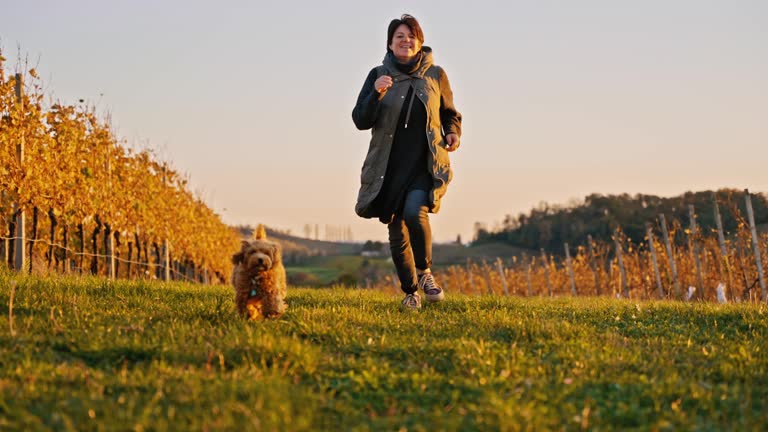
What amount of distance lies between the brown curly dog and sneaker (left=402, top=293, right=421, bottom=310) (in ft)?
4.54

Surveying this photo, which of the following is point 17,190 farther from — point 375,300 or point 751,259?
point 751,259

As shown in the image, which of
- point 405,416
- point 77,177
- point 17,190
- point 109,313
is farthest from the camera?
point 77,177

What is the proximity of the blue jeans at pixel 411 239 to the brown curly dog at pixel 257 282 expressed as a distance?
4.51 ft

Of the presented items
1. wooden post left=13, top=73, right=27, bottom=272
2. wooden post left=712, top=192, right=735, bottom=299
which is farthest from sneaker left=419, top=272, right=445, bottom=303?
wooden post left=712, top=192, right=735, bottom=299

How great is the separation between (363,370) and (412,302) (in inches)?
97.2

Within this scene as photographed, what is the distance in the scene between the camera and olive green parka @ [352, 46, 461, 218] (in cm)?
630

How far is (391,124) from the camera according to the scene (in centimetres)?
636

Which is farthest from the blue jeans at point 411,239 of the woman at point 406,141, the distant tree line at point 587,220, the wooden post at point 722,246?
the distant tree line at point 587,220

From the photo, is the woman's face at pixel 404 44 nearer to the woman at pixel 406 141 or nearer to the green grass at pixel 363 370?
the woman at pixel 406 141

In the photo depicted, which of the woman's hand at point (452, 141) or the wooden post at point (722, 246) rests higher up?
the woman's hand at point (452, 141)

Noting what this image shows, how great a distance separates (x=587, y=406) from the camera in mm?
3559

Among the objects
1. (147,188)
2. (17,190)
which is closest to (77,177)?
(17,190)

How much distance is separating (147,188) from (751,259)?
13479 millimetres

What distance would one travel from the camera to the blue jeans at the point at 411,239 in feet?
20.6
